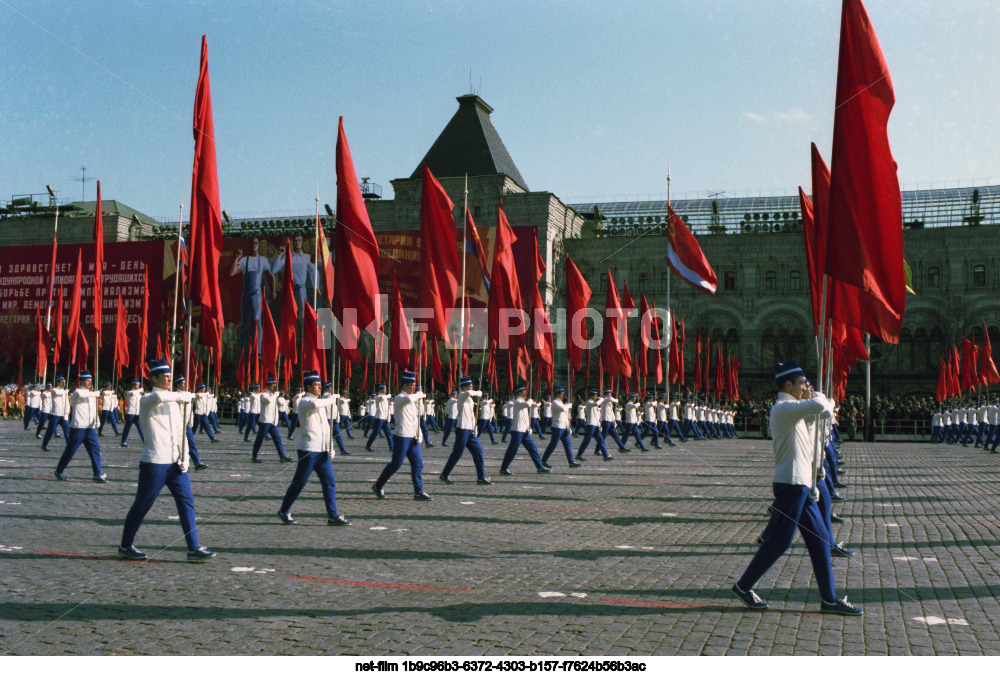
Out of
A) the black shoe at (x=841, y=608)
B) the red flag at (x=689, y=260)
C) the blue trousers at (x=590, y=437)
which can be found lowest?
the black shoe at (x=841, y=608)

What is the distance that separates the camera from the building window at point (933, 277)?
5438 centimetres

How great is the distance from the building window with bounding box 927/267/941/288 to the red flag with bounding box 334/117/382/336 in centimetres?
4846

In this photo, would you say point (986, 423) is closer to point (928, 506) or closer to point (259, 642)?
point (928, 506)

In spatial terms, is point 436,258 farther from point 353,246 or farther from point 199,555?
point 199,555

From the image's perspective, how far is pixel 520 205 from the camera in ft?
193

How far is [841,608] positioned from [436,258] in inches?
477

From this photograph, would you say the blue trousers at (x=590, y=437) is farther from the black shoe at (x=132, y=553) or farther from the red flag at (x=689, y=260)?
the black shoe at (x=132, y=553)

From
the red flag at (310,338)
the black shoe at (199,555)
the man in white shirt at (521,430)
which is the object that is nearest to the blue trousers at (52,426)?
the red flag at (310,338)

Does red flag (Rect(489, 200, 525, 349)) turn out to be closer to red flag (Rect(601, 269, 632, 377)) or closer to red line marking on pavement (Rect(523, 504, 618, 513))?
red flag (Rect(601, 269, 632, 377))

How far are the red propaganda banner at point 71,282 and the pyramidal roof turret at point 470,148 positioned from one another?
57.9 feet

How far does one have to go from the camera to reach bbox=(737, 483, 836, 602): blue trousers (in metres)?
6.27

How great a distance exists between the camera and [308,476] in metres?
10.2

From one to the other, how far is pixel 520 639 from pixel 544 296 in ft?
173

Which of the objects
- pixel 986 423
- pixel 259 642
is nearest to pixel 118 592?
pixel 259 642
